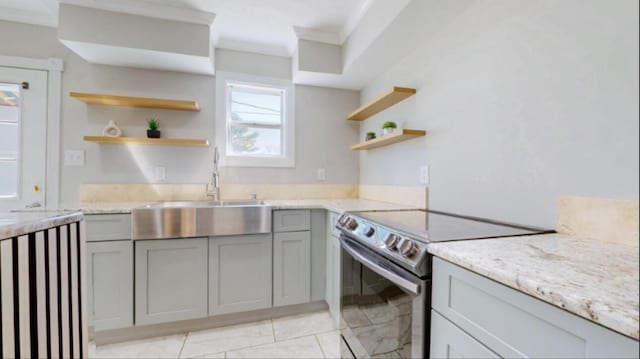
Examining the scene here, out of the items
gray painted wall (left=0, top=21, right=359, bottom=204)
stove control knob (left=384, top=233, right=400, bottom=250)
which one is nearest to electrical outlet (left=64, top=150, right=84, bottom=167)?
gray painted wall (left=0, top=21, right=359, bottom=204)

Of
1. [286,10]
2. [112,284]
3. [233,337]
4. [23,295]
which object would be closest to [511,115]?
[286,10]

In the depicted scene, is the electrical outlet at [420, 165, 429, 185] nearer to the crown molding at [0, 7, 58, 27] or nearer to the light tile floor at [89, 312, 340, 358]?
the light tile floor at [89, 312, 340, 358]

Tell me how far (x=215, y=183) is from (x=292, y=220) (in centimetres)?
80

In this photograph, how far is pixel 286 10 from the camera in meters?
1.90

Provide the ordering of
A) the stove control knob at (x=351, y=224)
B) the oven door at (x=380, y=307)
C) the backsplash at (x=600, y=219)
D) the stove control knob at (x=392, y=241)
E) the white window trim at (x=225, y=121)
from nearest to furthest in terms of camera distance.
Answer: the backsplash at (x=600, y=219), the oven door at (x=380, y=307), the stove control knob at (x=392, y=241), the stove control knob at (x=351, y=224), the white window trim at (x=225, y=121)

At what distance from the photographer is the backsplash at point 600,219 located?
2.45 ft

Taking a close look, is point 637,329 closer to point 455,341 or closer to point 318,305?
point 455,341

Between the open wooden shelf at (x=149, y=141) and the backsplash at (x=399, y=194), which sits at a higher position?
the open wooden shelf at (x=149, y=141)

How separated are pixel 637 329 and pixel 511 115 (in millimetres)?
991

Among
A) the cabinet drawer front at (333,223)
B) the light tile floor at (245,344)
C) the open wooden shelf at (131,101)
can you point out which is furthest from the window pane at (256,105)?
the light tile floor at (245,344)

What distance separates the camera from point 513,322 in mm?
591

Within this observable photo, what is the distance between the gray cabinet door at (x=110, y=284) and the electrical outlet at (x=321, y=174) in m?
1.59

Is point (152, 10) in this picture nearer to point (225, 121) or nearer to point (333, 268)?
point (225, 121)

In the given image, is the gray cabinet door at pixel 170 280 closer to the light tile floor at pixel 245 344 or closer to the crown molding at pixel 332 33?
the light tile floor at pixel 245 344
